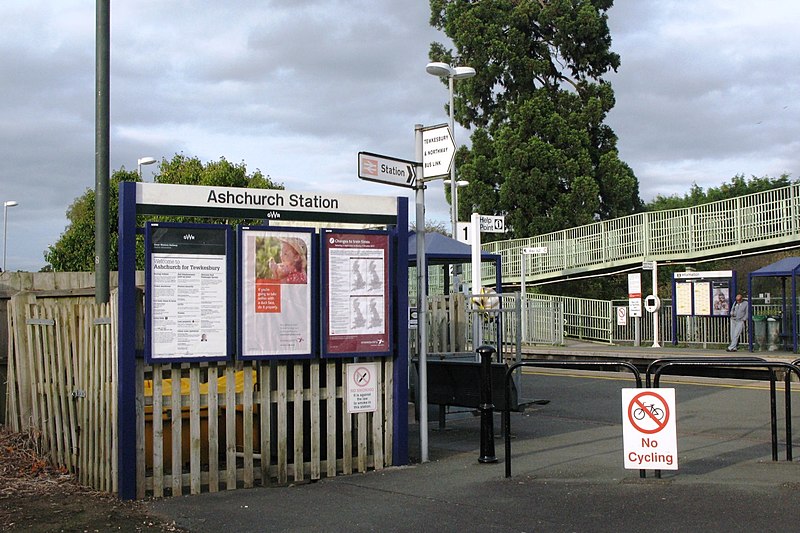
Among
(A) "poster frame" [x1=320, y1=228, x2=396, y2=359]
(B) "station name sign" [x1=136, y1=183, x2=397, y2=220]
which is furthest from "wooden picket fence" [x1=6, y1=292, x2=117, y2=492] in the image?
(A) "poster frame" [x1=320, y1=228, x2=396, y2=359]

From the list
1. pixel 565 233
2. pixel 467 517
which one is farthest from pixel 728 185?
pixel 467 517

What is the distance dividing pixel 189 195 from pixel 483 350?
10.1 feet

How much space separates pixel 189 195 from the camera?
800 centimetres

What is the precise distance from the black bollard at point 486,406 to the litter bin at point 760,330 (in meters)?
19.9

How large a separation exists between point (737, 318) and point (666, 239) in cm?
525

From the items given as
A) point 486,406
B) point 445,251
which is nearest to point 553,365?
point 486,406

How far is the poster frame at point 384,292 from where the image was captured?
848cm

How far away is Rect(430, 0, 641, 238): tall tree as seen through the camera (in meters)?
42.0

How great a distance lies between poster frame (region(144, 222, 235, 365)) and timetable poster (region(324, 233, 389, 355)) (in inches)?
37.8

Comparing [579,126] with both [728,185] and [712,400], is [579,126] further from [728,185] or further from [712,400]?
[712,400]

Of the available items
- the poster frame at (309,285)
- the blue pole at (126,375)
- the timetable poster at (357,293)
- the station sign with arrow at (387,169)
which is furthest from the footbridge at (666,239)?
the blue pole at (126,375)

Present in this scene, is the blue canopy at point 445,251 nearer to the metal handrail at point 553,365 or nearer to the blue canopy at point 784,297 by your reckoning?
the blue canopy at point 784,297

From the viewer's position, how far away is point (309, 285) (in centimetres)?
844

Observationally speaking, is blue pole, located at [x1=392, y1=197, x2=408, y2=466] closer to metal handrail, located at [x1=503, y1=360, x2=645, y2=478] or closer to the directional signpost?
the directional signpost
